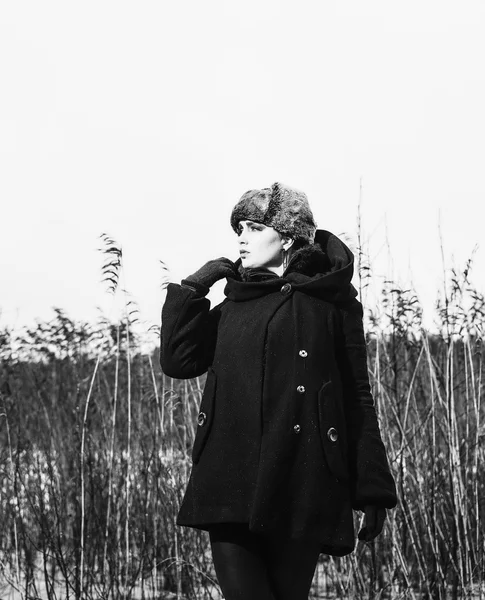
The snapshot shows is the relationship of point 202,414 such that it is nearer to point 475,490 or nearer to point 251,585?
point 251,585

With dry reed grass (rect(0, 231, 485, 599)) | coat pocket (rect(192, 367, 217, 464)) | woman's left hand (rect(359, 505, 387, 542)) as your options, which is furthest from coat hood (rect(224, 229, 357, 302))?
dry reed grass (rect(0, 231, 485, 599))

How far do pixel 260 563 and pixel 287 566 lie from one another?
7 cm

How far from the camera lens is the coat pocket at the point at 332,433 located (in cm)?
242

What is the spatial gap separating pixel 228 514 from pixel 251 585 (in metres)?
0.17

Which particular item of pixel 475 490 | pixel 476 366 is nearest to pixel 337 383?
pixel 475 490

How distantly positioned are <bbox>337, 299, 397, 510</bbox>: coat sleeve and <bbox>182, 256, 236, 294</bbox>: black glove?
12.3 inches

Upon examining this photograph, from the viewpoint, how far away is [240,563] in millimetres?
2355

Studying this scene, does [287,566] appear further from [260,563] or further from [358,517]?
[358,517]

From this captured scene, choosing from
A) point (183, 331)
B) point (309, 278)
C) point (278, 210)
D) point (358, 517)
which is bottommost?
point (358, 517)

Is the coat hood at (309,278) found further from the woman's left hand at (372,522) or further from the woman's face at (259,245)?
the woman's left hand at (372,522)

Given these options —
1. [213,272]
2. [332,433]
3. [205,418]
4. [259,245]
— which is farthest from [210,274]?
[332,433]

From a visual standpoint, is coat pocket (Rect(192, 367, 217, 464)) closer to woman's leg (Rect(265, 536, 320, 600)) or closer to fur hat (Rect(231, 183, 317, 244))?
woman's leg (Rect(265, 536, 320, 600))

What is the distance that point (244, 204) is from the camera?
256cm

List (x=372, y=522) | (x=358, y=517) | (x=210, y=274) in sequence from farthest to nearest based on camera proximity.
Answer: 1. (x=358, y=517)
2. (x=210, y=274)
3. (x=372, y=522)
